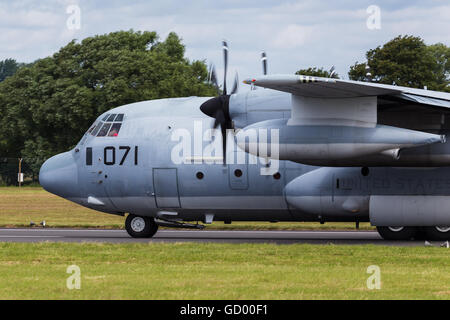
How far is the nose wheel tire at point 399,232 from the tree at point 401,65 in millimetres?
39614

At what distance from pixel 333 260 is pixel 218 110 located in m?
6.22

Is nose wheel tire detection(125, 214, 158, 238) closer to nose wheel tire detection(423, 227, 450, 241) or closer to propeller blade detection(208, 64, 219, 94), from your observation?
propeller blade detection(208, 64, 219, 94)

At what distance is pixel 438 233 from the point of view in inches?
840

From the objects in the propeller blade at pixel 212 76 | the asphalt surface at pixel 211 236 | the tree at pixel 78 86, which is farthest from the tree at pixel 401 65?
the propeller blade at pixel 212 76

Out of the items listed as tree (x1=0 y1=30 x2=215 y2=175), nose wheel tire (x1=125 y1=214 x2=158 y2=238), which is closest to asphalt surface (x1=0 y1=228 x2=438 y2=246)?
nose wheel tire (x1=125 y1=214 x2=158 y2=238)

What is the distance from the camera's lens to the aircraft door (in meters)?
22.3

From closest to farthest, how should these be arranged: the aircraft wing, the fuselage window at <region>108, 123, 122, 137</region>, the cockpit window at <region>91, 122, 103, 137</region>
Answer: the aircraft wing
the fuselage window at <region>108, 123, 122, 137</region>
the cockpit window at <region>91, 122, 103, 137</region>

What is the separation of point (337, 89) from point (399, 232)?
5.88 metres

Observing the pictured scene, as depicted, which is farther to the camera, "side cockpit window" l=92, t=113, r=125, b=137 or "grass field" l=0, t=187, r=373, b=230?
"grass field" l=0, t=187, r=373, b=230

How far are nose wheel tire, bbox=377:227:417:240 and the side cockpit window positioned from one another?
28.4 ft

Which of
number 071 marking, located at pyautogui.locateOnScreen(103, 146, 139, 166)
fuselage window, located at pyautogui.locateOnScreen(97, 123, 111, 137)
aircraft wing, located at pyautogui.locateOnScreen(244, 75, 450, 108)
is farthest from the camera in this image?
fuselage window, located at pyautogui.locateOnScreen(97, 123, 111, 137)

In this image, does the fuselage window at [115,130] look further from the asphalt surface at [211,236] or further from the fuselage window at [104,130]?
the asphalt surface at [211,236]
